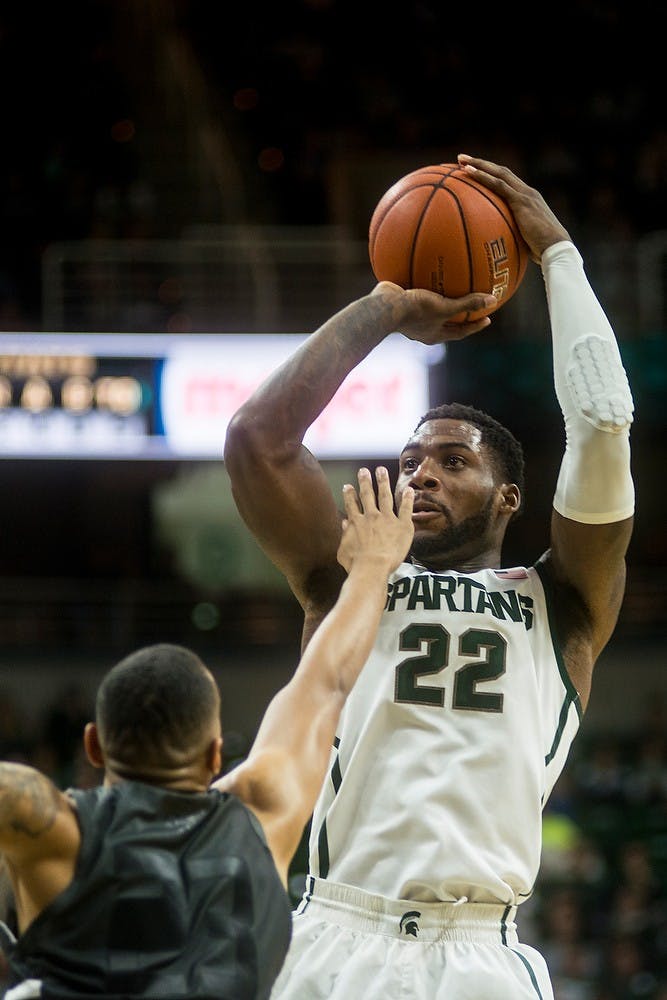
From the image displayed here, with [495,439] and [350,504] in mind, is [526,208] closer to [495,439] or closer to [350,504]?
[495,439]

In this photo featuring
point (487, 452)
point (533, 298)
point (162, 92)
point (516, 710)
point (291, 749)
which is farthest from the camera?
point (162, 92)

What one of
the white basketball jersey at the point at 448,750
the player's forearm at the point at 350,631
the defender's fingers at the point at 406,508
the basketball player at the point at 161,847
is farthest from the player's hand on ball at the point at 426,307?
the basketball player at the point at 161,847

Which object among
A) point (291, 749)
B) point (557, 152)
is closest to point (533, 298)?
point (557, 152)

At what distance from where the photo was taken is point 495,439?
4109 mm

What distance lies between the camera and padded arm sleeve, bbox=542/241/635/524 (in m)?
3.68

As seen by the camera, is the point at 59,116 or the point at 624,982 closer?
the point at 624,982

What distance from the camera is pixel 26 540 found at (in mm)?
16984

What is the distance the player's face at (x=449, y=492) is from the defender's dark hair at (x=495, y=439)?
0.16 ft

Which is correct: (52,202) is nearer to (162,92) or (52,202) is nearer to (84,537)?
(162,92)

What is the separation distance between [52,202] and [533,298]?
5363mm

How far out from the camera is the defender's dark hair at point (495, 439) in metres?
4.08

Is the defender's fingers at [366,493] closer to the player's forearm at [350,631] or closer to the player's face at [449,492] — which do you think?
the player's forearm at [350,631]

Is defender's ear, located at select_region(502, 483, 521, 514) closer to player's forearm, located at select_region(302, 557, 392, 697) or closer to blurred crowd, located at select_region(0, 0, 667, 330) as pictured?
player's forearm, located at select_region(302, 557, 392, 697)

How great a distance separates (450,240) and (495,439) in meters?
0.58
